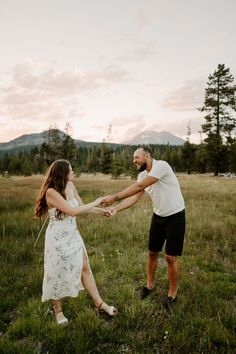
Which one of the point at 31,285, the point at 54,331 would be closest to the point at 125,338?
the point at 54,331

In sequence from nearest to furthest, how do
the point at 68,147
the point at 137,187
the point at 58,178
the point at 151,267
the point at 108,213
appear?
the point at 58,178 < the point at 137,187 < the point at 151,267 < the point at 108,213 < the point at 68,147

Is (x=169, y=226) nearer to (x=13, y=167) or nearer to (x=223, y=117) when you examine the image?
(x=223, y=117)

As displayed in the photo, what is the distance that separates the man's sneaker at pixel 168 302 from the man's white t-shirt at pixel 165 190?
4.40ft

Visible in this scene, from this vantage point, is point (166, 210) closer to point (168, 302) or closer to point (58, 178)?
point (168, 302)

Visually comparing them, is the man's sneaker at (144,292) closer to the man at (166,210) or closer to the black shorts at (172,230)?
the man at (166,210)

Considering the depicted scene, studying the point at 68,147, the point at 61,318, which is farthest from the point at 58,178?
the point at 68,147

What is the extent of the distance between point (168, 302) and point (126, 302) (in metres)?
0.67

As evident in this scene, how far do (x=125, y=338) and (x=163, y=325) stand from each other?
0.58 metres

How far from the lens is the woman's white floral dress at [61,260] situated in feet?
13.9

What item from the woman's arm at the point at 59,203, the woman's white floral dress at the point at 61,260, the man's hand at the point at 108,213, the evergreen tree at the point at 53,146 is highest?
the evergreen tree at the point at 53,146

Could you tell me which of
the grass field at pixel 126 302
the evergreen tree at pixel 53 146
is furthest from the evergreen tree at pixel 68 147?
the grass field at pixel 126 302

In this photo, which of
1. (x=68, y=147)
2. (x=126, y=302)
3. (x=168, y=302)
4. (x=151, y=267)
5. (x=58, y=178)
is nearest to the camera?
(x=58, y=178)

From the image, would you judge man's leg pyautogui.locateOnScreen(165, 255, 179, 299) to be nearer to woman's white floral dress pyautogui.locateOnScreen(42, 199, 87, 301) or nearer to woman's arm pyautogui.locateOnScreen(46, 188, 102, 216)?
woman's white floral dress pyautogui.locateOnScreen(42, 199, 87, 301)

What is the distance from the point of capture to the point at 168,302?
477 centimetres
